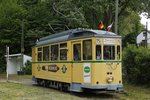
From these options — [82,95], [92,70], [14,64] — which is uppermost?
[14,64]

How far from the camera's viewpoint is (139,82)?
22.5 metres

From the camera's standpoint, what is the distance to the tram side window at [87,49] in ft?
59.5

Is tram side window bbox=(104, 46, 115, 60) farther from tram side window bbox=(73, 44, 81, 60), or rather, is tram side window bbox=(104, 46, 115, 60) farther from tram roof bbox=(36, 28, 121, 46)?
tram side window bbox=(73, 44, 81, 60)

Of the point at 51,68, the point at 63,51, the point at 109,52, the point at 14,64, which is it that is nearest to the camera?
the point at 109,52

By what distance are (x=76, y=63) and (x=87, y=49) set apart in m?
1.15

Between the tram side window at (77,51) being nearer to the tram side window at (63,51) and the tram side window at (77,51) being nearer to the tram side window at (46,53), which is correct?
the tram side window at (63,51)

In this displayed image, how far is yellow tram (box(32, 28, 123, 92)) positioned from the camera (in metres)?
17.9

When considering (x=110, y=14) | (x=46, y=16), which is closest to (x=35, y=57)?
(x=110, y=14)

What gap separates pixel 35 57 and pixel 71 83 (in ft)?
23.6

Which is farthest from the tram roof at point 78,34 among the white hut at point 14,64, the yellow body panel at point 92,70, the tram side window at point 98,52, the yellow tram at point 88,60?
the white hut at point 14,64

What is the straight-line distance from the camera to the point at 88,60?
1817 centimetres

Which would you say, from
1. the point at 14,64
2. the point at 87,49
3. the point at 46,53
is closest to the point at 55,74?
the point at 46,53

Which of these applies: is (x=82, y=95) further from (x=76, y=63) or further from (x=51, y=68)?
(x=51, y=68)

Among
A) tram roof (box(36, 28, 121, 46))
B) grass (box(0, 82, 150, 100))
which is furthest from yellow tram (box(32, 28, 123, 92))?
grass (box(0, 82, 150, 100))
